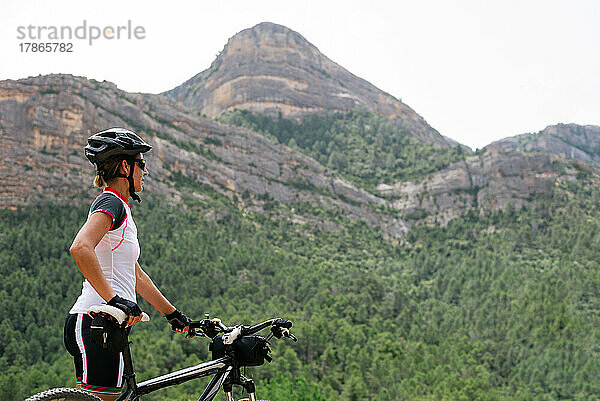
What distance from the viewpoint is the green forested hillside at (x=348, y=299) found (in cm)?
3064

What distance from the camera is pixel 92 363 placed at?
8.05 ft

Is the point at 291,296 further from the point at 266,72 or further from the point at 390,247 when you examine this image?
the point at 266,72

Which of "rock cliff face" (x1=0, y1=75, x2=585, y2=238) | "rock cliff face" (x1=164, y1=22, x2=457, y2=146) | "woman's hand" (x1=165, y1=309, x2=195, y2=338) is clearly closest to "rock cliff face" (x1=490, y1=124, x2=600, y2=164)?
"rock cliff face" (x1=164, y1=22, x2=457, y2=146)

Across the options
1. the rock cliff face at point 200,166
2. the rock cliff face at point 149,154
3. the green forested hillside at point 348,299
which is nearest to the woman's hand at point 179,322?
the green forested hillside at point 348,299

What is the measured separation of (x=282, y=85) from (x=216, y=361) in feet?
392

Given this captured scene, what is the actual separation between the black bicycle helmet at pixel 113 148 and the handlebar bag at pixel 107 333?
811 millimetres

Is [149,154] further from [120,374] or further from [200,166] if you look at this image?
[120,374]

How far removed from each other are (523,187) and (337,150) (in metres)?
37.6

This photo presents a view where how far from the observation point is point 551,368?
116 feet

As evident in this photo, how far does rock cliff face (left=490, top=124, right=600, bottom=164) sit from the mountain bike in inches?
5843

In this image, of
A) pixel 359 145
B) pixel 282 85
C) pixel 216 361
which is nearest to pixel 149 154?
pixel 359 145

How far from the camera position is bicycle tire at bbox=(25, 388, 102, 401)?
6.99 ft

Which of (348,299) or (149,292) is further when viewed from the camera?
(348,299)

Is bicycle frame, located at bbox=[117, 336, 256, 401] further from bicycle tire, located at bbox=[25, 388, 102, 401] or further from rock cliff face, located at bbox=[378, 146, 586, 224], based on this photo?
rock cliff face, located at bbox=[378, 146, 586, 224]
